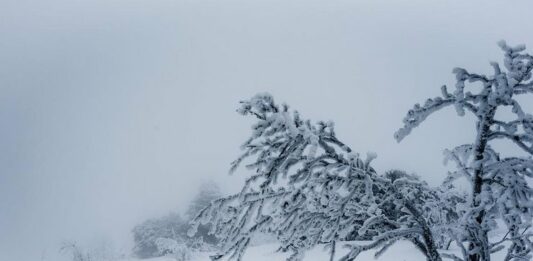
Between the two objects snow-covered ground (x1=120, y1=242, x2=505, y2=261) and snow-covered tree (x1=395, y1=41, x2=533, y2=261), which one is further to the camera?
snow-covered ground (x1=120, y1=242, x2=505, y2=261)

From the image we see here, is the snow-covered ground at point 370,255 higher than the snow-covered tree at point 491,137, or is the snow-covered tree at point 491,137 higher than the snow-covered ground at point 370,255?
the snow-covered ground at point 370,255

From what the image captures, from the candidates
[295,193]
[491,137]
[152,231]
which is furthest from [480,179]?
[152,231]

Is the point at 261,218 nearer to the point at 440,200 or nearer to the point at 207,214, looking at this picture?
the point at 207,214

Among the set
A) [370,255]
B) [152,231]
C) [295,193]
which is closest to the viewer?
[295,193]

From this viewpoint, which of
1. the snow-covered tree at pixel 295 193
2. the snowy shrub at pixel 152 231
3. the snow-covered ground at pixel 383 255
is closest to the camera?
the snow-covered tree at pixel 295 193

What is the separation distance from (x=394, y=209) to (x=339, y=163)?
112 centimetres

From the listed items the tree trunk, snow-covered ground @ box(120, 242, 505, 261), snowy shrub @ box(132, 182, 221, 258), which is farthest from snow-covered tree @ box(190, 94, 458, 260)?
snowy shrub @ box(132, 182, 221, 258)

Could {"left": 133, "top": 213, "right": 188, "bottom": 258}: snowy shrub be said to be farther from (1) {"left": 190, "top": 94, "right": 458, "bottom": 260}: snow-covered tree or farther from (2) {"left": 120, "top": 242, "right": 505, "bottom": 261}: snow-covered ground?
(1) {"left": 190, "top": 94, "right": 458, "bottom": 260}: snow-covered tree

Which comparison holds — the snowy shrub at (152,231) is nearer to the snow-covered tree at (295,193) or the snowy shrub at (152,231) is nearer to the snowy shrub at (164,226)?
the snowy shrub at (164,226)

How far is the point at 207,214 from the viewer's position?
4.32 meters

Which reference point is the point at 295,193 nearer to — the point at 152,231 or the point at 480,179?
the point at 480,179

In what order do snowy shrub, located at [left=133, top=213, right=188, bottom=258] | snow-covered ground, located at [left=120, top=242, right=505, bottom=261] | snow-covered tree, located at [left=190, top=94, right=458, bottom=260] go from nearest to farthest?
snow-covered tree, located at [left=190, top=94, right=458, bottom=260] < snow-covered ground, located at [left=120, top=242, right=505, bottom=261] < snowy shrub, located at [left=133, top=213, right=188, bottom=258]

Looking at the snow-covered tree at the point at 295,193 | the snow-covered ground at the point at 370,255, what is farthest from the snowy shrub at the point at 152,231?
the snow-covered tree at the point at 295,193

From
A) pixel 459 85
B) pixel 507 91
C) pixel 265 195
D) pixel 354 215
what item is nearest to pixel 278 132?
pixel 265 195
